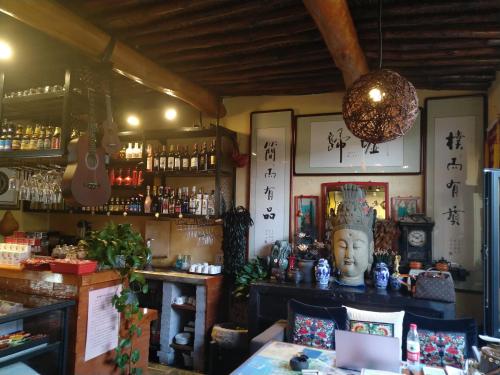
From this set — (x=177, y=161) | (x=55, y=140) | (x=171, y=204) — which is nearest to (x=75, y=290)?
(x=55, y=140)

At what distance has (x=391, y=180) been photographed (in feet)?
12.9

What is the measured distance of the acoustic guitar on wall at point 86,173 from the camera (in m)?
3.04

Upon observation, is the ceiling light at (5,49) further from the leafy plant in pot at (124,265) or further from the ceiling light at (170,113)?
the ceiling light at (170,113)

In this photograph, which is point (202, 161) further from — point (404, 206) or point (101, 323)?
point (404, 206)

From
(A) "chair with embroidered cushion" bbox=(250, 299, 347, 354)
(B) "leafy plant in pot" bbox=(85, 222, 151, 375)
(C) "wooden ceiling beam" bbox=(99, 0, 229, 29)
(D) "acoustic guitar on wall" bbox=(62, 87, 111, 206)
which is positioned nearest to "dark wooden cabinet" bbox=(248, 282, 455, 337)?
(A) "chair with embroidered cushion" bbox=(250, 299, 347, 354)

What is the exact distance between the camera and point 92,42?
112 inches

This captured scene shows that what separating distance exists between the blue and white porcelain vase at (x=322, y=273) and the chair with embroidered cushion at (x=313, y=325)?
2.39ft

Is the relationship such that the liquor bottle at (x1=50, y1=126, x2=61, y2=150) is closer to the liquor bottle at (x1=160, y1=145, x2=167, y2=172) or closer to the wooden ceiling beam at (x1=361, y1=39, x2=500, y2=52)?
the liquor bottle at (x1=160, y1=145, x2=167, y2=172)

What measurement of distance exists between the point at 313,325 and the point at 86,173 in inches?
85.2

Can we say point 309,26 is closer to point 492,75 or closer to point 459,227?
point 492,75

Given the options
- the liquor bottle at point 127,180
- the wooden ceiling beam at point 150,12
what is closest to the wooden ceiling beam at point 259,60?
the wooden ceiling beam at point 150,12

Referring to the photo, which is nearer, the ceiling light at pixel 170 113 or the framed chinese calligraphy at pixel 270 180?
the framed chinese calligraphy at pixel 270 180

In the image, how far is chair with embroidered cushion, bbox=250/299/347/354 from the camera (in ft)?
8.84

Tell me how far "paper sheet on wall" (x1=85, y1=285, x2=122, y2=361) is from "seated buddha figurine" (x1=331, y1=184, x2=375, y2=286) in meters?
1.99
